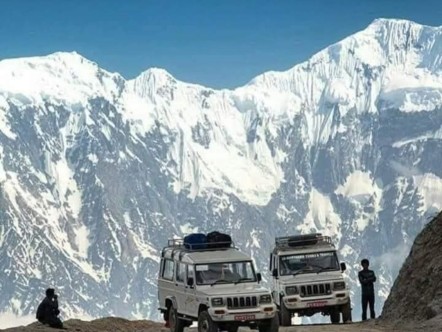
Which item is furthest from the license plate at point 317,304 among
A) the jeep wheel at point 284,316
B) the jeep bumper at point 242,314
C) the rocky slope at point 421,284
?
the jeep bumper at point 242,314

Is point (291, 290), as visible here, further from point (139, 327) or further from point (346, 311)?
point (139, 327)

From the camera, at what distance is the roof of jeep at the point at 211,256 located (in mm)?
29422

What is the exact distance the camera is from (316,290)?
3634 cm

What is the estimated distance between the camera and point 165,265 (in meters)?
32.9

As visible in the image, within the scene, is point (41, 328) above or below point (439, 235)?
below

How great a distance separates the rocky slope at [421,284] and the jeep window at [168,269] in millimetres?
8086

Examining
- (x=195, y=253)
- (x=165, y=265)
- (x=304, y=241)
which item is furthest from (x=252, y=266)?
(x=304, y=241)

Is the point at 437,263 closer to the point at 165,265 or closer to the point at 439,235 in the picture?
the point at 439,235

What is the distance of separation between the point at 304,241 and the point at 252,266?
33.1 ft

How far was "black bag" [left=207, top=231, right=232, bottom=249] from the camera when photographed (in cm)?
3119

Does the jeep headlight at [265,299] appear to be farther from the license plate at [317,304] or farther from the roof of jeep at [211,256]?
the license plate at [317,304]

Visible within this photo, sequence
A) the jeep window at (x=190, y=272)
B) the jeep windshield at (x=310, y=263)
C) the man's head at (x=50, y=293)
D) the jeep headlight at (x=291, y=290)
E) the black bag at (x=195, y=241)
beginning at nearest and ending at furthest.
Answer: the jeep window at (x=190, y=272) → the black bag at (x=195, y=241) → the man's head at (x=50, y=293) → the jeep headlight at (x=291, y=290) → the jeep windshield at (x=310, y=263)

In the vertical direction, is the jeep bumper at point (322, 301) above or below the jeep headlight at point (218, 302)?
above

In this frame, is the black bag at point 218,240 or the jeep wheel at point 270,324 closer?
the jeep wheel at point 270,324
